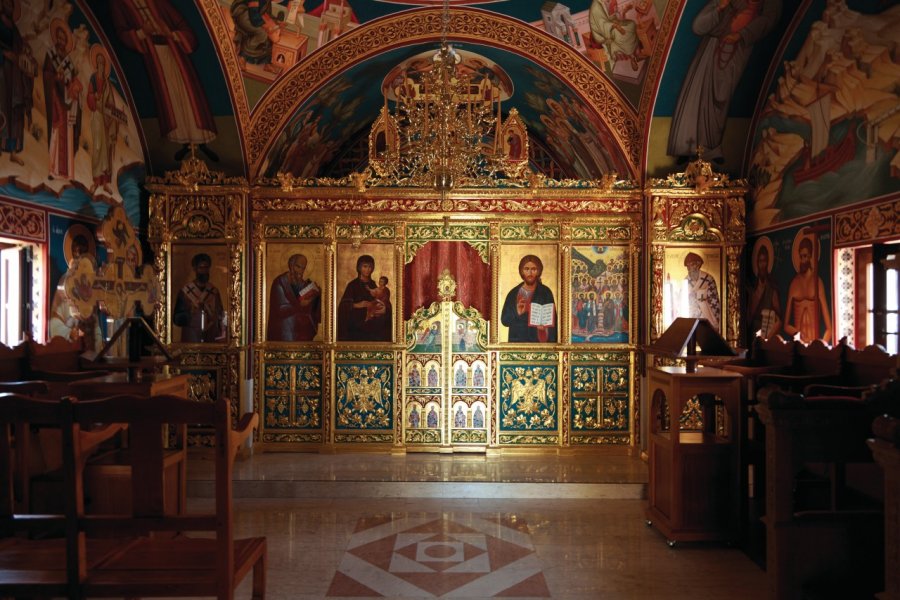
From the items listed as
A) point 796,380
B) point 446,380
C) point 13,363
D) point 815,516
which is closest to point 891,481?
point 815,516

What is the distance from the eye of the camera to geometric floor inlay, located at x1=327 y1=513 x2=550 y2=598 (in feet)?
15.8

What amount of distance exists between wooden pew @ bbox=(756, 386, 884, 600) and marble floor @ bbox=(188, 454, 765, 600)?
788 millimetres

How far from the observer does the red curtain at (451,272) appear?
350 inches

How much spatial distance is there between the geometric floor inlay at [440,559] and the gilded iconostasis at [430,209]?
2.51 meters

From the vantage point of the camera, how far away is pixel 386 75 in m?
9.54

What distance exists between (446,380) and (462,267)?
5.04 feet

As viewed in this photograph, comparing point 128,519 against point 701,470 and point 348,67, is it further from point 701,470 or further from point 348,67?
point 348,67

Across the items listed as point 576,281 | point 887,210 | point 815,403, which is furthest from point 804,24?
point 815,403

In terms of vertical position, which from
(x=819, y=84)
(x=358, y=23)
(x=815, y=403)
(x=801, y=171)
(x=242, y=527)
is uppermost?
(x=358, y=23)

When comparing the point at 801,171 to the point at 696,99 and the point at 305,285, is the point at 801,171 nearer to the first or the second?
the point at 696,99

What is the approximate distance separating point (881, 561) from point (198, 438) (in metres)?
7.53

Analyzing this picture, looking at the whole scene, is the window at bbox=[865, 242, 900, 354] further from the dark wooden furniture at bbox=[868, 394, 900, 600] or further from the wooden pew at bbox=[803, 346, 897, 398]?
the dark wooden furniture at bbox=[868, 394, 900, 600]

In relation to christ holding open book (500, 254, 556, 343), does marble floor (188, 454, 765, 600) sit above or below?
below

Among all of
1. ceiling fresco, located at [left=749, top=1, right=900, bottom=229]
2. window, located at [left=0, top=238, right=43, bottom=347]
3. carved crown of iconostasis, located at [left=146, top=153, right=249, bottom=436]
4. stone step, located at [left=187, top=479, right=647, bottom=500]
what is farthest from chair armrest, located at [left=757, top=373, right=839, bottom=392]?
window, located at [left=0, top=238, right=43, bottom=347]
